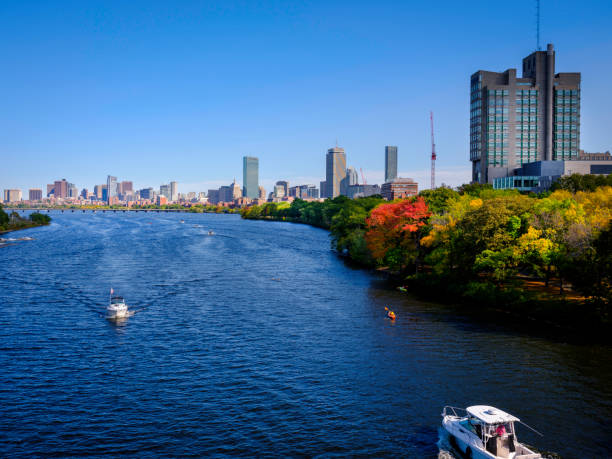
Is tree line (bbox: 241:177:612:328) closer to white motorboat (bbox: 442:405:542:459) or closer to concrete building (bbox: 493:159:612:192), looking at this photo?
white motorboat (bbox: 442:405:542:459)

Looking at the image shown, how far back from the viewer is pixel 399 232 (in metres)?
103

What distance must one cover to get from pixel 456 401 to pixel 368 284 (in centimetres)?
5631

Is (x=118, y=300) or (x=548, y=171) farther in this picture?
(x=548, y=171)

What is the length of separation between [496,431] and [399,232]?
2831 inches

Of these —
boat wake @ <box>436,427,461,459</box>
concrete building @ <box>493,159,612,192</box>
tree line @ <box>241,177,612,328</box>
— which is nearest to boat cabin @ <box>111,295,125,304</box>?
boat wake @ <box>436,427,461,459</box>

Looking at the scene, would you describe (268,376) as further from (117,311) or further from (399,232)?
(399,232)

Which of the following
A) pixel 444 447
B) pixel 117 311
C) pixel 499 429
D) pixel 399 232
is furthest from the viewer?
pixel 399 232

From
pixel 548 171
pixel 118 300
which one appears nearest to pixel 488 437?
pixel 118 300

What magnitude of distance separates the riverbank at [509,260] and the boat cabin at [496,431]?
1225 inches

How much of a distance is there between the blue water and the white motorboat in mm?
2693

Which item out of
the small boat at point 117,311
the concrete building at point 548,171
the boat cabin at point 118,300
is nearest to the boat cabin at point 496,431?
the small boat at point 117,311

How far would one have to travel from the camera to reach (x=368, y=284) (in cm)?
9838

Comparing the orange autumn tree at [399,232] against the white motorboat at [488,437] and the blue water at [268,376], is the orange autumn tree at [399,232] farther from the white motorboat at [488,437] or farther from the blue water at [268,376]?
the white motorboat at [488,437]

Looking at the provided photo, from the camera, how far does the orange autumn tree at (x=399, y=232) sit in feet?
326
